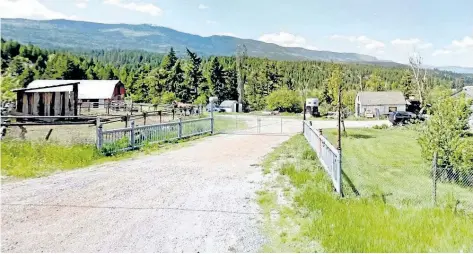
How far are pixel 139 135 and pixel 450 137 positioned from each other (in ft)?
31.9

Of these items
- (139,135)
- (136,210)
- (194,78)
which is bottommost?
(136,210)

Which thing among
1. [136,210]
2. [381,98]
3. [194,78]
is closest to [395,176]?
[136,210]

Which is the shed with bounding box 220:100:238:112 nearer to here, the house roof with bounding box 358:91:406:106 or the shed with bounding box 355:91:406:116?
the shed with bounding box 355:91:406:116

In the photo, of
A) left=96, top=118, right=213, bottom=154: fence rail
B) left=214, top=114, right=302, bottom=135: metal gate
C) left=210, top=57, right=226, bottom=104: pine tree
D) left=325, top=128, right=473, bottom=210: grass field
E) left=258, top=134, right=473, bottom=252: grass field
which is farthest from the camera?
left=210, top=57, right=226, bottom=104: pine tree

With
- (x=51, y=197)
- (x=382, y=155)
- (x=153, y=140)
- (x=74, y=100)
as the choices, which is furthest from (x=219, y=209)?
(x=74, y=100)

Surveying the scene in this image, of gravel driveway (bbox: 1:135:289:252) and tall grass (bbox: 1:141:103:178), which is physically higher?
tall grass (bbox: 1:141:103:178)

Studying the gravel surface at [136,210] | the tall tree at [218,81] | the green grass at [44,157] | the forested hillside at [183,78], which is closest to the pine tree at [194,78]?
the forested hillside at [183,78]

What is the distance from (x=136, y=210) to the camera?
6.16m

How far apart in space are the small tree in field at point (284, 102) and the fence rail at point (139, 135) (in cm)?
4085

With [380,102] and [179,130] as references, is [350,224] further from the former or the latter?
[380,102]

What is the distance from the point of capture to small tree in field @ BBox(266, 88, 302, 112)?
2271 inches

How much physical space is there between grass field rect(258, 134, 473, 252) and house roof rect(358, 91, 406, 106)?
56606 millimetres

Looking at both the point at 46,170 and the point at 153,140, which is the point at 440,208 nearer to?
the point at 46,170

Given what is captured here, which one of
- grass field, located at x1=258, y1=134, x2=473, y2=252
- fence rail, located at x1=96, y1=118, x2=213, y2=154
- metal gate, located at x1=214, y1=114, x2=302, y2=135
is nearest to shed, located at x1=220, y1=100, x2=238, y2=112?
metal gate, located at x1=214, y1=114, x2=302, y2=135
